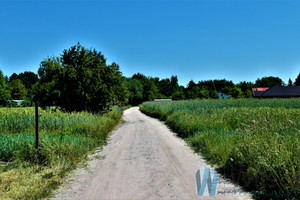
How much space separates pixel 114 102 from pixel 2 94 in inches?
2096

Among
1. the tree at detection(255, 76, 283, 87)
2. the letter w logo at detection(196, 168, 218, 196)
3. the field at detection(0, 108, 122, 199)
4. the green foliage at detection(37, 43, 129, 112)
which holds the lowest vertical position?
the letter w logo at detection(196, 168, 218, 196)

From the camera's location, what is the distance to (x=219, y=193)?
13.8 feet

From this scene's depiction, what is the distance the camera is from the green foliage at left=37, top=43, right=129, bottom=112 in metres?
15.3

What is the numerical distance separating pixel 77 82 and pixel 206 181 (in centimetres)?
1281

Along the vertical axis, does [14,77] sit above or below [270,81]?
above

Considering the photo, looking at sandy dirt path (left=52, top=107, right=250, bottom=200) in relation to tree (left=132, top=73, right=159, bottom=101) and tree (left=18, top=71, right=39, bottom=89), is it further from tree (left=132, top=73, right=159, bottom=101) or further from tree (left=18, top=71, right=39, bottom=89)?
tree (left=18, top=71, right=39, bottom=89)

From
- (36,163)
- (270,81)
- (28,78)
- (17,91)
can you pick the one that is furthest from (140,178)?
(270,81)

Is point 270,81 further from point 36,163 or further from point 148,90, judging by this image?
point 36,163

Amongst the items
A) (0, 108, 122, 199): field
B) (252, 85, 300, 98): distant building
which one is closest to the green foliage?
(0, 108, 122, 199): field

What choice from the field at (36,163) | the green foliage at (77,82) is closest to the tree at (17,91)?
the green foliage at (77,82)

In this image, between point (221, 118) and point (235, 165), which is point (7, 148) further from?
point (221, 118)

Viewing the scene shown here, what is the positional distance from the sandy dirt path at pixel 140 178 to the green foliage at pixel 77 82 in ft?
27.9

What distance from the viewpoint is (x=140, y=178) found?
5047mm

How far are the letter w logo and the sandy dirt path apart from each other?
0.10 metres
